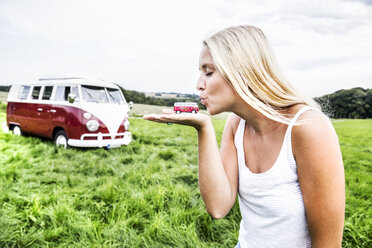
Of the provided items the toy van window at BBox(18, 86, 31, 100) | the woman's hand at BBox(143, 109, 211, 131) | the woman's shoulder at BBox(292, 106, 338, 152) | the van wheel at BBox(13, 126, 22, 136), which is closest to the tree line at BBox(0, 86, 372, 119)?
the woman's hand at BBox(143, 109, 211, 131)

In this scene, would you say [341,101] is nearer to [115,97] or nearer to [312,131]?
[312,131]

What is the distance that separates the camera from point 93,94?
5.75m

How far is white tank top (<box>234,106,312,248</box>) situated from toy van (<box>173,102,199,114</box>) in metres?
0.33

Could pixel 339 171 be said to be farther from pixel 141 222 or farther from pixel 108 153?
pixel 108 153

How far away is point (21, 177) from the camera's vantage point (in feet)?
12.3

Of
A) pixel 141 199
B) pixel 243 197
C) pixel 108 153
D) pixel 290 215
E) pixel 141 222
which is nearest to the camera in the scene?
pixel 290 215

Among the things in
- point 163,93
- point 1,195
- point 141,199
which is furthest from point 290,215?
point 1,195

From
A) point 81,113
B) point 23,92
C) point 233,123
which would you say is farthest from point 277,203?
point 23,92

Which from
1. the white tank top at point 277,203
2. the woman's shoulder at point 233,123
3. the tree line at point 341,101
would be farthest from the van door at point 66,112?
the white tank top at point 277,203

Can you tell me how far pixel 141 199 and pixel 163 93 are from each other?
70.3 inches

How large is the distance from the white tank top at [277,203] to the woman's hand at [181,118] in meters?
0.28

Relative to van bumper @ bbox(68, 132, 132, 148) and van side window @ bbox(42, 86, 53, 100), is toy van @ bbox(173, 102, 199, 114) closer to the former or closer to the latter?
van bumper @ bbox(68, 132, 132, 148)

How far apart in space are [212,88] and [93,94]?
5.27 m

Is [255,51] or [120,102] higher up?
[255,51]
